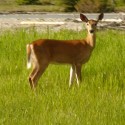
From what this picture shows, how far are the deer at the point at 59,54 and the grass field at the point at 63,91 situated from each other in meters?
0.20

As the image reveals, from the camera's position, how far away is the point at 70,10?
30578 mm

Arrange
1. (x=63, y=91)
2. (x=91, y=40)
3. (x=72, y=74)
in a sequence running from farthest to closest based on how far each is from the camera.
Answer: (x=91, y=40) < (x=72, y=74) < (x=63, y=91)

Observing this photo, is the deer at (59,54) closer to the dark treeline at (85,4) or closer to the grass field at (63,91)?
the grass field at (63,91)

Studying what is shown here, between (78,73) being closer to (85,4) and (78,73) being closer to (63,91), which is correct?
(63,91)

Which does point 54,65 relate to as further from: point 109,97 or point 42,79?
point 109,97

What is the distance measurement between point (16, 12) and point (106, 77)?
2054 centimetres

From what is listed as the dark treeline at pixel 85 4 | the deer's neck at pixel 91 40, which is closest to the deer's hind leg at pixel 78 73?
the deer's neck at pixel 91 40

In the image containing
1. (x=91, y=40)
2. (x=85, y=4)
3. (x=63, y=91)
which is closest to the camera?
(x=63, y=91)

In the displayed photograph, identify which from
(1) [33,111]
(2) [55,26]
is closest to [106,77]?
(1) [33,111]

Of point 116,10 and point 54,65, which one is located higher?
point 54,65

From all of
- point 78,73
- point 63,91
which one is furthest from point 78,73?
point 63,91

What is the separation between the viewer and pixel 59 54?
33.3 ft

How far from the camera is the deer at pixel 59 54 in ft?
32.5

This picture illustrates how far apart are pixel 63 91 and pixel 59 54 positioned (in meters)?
1.52
